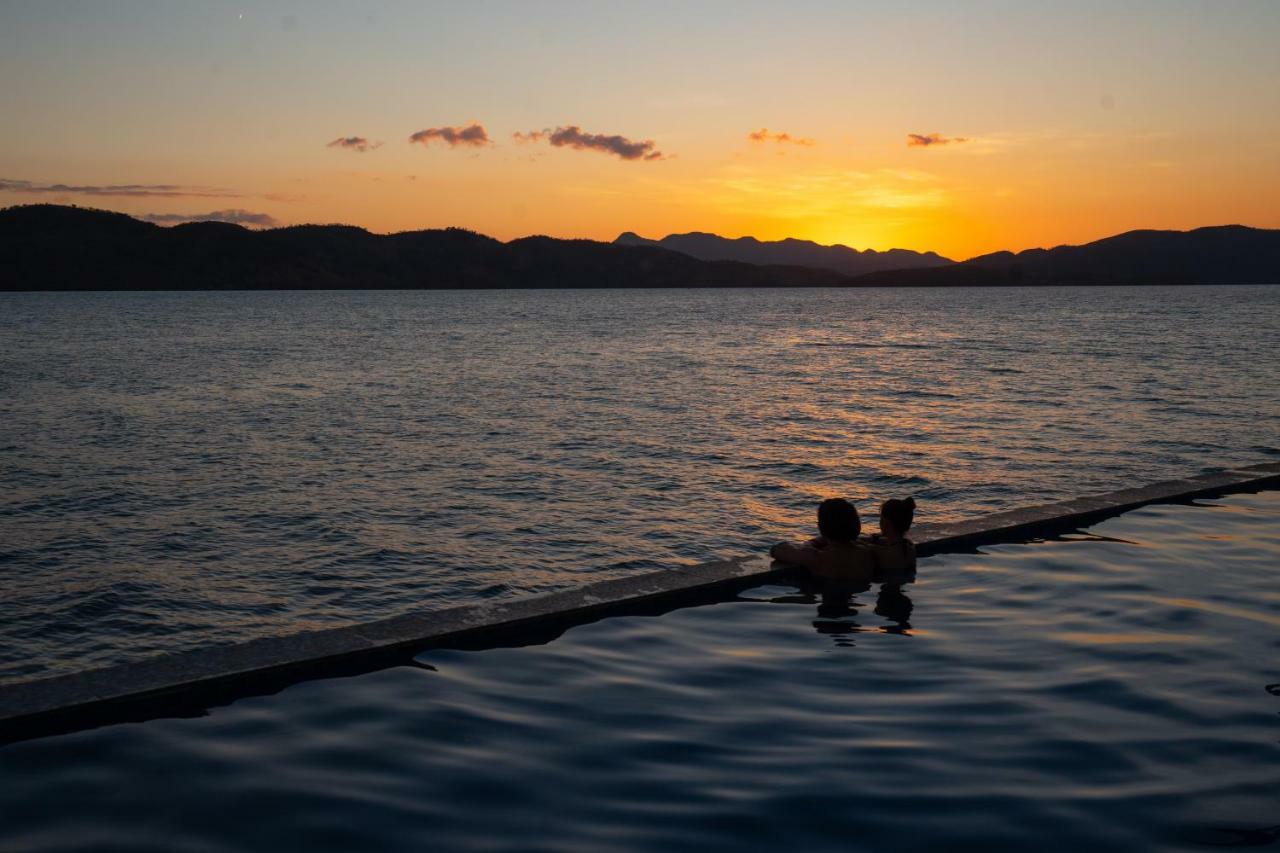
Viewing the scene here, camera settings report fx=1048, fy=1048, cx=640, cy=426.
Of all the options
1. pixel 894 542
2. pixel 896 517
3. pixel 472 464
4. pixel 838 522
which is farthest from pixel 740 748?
pixel 472 464

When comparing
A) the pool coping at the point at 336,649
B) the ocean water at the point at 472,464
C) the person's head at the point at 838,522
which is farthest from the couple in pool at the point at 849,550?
the ocean water at the point at 472,464

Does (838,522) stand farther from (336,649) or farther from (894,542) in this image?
(336,649)

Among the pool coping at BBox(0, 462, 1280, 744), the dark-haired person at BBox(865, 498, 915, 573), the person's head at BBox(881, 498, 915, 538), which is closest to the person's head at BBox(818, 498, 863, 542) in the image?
the dark-haired person at BBox(865, 498, 915, 573)

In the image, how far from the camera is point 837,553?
31.1 ft

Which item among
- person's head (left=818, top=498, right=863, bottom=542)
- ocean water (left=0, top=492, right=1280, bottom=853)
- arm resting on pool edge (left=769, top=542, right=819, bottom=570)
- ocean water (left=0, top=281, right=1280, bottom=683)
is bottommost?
ocean water (left=0, top=281, right=1280, bottom=683)

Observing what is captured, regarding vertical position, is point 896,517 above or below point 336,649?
above

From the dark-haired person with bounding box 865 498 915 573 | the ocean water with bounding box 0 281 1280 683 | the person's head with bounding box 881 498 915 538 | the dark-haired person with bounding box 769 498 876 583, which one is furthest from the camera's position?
the ocean water with bounding box 0 281 1280 683

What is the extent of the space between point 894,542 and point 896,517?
0.25m

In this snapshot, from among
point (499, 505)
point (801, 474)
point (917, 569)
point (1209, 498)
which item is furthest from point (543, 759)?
point (801, 474)

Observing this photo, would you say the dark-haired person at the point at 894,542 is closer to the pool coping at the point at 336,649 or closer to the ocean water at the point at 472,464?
the pool coping at the point at 336,649

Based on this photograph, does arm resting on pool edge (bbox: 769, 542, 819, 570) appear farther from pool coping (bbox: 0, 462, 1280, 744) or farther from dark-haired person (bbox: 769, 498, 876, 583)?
pool coping (bbox: 0, 462, 1280, 744)

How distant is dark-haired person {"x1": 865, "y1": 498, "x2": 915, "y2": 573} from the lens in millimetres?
9562

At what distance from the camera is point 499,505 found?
59.6ft

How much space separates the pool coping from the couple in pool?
0.96ft
